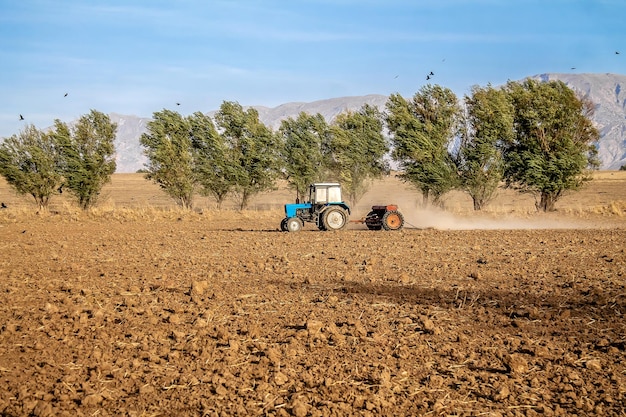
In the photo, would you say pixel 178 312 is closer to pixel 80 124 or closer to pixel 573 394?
pixel 573 394

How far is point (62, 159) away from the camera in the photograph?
3912 centimetres

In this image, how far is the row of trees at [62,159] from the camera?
38.5 metres

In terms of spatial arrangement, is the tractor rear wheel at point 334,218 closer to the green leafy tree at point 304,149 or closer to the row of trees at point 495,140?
the row of trees at point 495,140

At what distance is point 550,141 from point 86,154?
97.3 ft

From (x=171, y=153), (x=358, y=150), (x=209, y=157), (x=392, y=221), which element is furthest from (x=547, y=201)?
(x=171, y=153)

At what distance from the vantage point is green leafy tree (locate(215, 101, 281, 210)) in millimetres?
39312

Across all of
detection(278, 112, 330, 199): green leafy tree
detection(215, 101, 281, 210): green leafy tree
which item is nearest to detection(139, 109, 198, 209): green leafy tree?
detection(215, 101, 281, 210): green leafy tree

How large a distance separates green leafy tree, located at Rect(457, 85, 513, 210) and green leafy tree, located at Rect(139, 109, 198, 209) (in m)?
17.8

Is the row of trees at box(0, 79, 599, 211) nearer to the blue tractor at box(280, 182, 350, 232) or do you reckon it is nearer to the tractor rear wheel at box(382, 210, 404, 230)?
the tractor rear wheel at box(382, 210, 404, 230)

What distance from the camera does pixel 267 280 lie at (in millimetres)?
12969

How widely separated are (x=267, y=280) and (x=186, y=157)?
27314mm

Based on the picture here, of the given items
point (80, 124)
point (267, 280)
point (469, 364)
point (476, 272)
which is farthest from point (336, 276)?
point (80, 124)

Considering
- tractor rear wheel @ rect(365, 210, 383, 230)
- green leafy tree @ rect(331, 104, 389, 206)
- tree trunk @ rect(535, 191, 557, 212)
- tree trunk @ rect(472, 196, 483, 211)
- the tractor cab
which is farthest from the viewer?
green leafy tree @ rect(331, 104, 389, 206)

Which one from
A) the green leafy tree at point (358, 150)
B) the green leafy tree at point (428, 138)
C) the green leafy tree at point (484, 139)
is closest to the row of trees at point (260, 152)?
the green leafy tree at point (358, 150)
